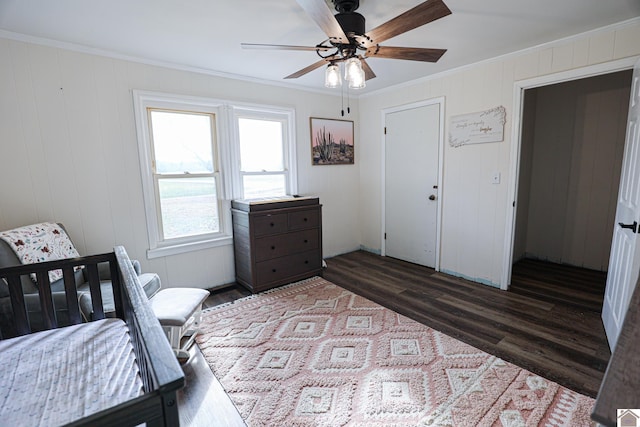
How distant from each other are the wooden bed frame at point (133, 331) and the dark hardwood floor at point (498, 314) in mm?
652

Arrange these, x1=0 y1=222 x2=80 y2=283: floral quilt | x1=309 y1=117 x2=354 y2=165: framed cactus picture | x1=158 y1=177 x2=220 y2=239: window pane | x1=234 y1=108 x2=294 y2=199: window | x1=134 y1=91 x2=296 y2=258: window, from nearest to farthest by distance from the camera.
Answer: x1=0 y1=222 x2=80 y2=283: floral quilt → x1=134 y1=91 x2=296 y2=258: window → x1=158 y1=177 x2=220 y2=239: window pane → x1=234 y1=108 x2=294 y2=199: window → x1=309 y1=117 x2=354 y2=165: framed cactus picture

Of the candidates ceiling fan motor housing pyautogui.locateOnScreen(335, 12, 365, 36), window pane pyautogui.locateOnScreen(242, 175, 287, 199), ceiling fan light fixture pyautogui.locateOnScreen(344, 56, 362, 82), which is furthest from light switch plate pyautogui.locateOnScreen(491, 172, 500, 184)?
window pane pyautogui.locateOnScreen(242, 175, 287, 199)

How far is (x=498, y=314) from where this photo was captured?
8.59 feet

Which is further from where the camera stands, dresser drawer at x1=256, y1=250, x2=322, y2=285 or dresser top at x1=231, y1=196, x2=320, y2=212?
dresser drawer at x1=256, y1=250, x2=322, y2=285

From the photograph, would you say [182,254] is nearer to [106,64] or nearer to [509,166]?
[106,64]

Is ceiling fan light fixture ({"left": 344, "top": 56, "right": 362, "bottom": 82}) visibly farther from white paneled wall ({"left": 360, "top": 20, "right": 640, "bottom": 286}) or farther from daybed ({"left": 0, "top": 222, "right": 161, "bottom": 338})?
daybed ({"left": 0, "top": 222, "right": 161, "bottom": 338})

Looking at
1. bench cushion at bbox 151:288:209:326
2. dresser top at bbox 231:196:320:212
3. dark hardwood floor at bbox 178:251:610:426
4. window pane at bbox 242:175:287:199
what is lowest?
dark hardwood floor at bbox 178:251:610:426

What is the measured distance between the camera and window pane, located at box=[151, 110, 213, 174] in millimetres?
2924

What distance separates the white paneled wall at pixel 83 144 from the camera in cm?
224

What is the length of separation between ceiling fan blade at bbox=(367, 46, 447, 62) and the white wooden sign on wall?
4.69 ft

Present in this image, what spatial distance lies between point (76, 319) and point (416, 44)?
313cm

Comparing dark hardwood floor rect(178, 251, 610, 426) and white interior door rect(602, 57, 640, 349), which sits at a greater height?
white interior door rect(602, 57, 640, 349)

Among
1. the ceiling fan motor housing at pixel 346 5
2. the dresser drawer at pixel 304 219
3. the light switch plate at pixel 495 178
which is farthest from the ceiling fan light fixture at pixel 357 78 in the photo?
the light switch plate at pixel 495 178

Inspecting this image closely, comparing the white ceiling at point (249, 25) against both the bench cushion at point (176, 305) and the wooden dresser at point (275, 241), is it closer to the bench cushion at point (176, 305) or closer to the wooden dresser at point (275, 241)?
the wooden dresser at point (275, 241)
